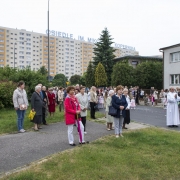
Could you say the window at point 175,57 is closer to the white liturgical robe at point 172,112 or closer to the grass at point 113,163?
the white liturgical robe at point 172,112

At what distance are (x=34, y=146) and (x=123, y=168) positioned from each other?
2.87 metres

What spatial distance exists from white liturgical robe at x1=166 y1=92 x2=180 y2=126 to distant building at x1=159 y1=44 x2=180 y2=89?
20.1 m

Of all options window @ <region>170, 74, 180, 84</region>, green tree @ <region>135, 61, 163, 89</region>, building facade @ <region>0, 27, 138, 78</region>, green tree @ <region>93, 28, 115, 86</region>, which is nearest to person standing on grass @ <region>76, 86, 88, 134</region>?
window @ <region>170, 74, 180, 84</region>

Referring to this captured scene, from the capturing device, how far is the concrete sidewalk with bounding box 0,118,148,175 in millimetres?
5453

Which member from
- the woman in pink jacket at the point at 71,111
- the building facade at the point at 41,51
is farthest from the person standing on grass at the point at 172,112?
the building facade at the point at 41,51

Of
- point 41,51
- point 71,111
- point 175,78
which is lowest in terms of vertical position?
point 71,111

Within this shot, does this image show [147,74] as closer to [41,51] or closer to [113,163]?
[113,163]

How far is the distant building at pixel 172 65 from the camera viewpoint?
29.9 meters

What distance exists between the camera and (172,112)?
11.0 meters

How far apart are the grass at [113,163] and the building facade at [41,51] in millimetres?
98203

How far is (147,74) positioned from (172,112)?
1080 inches

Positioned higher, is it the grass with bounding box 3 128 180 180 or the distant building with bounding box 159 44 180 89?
the distant building with bounding box 159 44 180 89

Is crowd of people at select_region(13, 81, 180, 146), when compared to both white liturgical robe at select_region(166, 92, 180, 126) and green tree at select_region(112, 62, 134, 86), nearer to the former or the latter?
white liturgical robe at select_region(166, 92, 180, 126)

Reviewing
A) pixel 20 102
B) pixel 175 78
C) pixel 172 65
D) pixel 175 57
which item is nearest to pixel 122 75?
pixel 172 65
